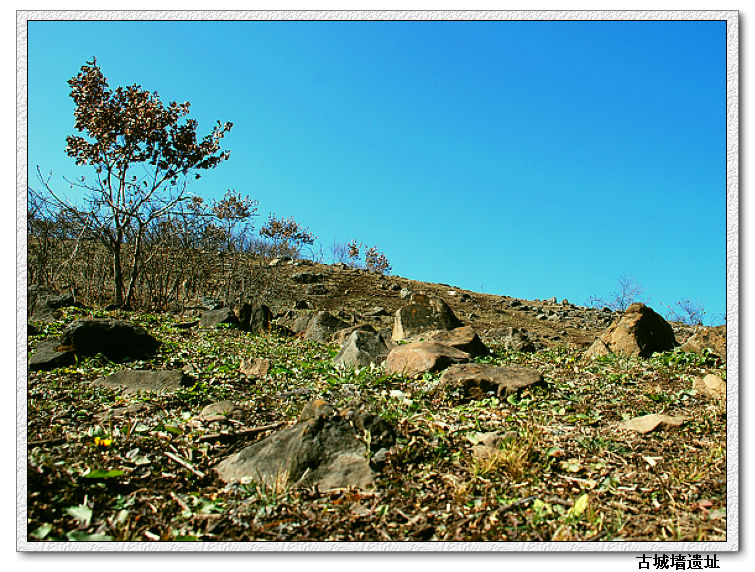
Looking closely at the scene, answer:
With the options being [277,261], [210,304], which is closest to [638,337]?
[210,304]

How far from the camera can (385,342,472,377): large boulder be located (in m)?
5.35

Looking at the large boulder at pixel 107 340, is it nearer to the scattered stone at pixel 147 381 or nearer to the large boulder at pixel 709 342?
the scattered stone at pixel 147 381

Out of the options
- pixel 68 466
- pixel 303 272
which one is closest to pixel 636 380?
pixel 68 466

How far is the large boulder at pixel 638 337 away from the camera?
6.61 metres

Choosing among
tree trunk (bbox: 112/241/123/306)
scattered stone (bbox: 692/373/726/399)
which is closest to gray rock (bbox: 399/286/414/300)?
tree trunk (bbox: 112/241/123/306)

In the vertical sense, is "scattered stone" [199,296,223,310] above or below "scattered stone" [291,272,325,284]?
below

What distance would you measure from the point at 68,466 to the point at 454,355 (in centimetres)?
362

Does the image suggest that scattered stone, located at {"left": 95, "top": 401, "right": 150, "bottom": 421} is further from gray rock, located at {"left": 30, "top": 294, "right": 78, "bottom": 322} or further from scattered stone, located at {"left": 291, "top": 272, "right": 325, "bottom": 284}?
scattered stone, located at {"left": 291, "top": 272, "right": 325, "bottom": 284}

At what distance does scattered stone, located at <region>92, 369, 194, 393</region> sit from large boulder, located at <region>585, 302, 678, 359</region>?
15.2 feet

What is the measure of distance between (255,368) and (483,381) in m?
2.33

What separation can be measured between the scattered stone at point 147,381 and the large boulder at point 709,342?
17.6ft

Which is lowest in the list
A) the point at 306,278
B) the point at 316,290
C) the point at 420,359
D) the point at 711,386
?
the point at 711,386

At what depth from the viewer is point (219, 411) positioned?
425cm

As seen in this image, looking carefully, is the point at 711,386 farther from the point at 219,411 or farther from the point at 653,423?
the point at 219,411
